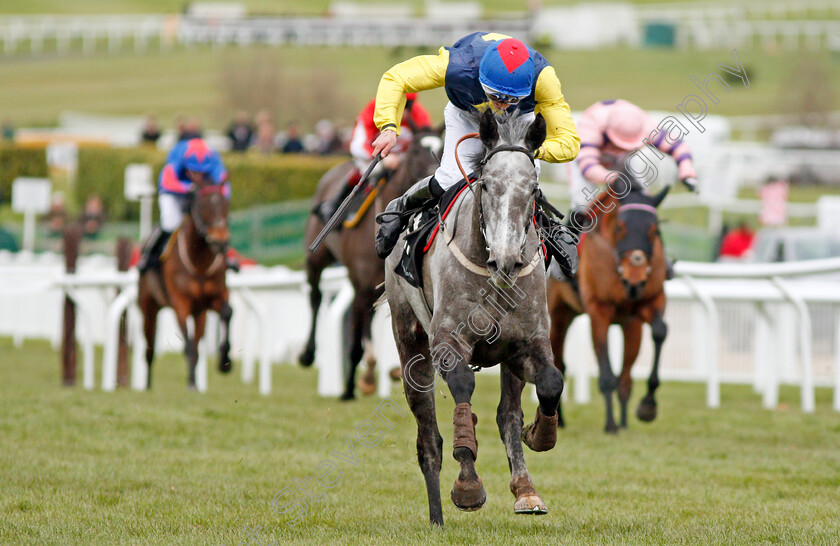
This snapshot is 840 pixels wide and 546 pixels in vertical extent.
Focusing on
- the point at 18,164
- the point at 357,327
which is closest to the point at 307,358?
the point at 357,327

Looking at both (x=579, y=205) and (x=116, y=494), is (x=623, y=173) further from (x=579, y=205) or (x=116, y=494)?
(x=116, y=494)

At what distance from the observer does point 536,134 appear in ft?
15.9

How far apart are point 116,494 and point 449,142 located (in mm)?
2259

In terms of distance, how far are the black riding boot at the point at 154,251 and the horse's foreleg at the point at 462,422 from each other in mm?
6577

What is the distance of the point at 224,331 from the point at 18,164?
68.6 ft

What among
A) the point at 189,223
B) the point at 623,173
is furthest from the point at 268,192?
the point at 623,173

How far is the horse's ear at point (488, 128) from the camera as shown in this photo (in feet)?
15.7

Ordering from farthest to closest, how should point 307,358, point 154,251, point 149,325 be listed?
1. point 149,325
2. point 154,251
3. point 307,358

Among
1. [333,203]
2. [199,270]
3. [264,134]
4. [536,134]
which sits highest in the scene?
[264,134]

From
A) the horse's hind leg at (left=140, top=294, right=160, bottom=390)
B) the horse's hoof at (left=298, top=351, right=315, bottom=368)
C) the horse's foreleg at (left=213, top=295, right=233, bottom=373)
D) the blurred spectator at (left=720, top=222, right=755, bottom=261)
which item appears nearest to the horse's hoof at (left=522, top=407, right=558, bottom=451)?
the horse's hoof at (left=298, top=351, right=315, bottom=368)

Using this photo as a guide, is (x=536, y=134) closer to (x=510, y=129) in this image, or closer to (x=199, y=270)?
(x=510, y=129)

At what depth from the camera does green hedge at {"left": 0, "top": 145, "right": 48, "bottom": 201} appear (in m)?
29.7

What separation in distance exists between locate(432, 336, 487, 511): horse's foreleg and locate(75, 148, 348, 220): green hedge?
52.7 ft

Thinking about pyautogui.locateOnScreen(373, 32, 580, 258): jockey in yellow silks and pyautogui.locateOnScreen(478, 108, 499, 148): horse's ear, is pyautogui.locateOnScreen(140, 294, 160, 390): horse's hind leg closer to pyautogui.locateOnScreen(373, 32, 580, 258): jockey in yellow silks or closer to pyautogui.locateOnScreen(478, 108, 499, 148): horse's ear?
pyautogui.locateOnScreen(373, 32, 580, 258): jockey in yellow silks
